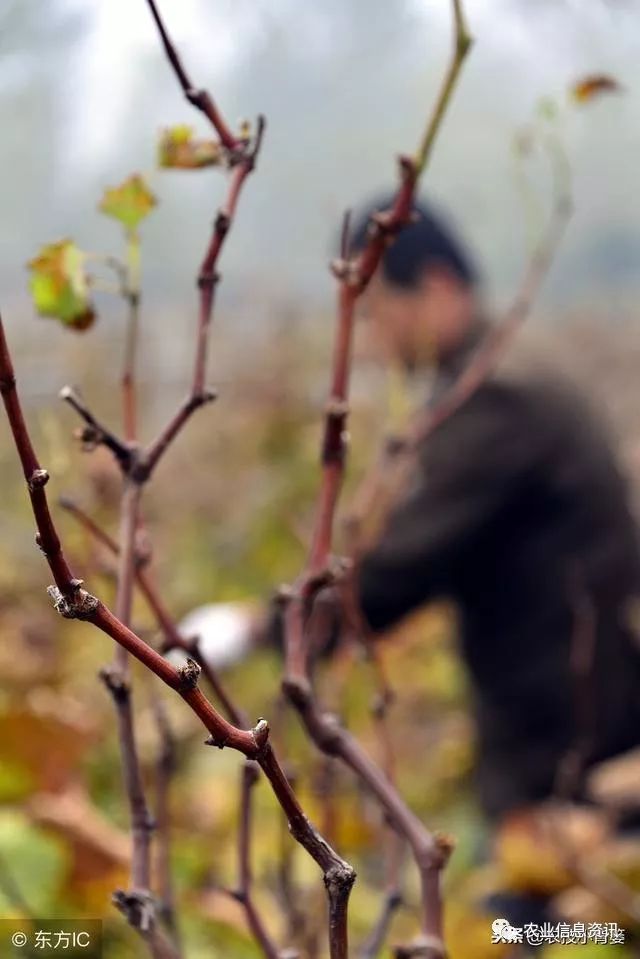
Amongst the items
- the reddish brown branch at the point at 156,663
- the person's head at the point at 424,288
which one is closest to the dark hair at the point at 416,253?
the person's head at the point at 424,288

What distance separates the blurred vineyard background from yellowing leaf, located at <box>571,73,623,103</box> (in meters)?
0.04

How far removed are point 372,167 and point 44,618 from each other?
5.01ft

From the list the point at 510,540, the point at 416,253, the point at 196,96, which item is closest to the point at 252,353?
the point at 416,253

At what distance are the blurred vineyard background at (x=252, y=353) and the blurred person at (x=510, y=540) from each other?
6.5 inches

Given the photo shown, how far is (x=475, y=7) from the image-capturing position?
2.41 feet

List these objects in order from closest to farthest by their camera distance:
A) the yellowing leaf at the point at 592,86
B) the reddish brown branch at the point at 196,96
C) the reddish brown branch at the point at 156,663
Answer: the reddish brown branch at the point at 156,663
the reddish brown branch at the point at 196,96
the yellowing leaf at the point at 592,86

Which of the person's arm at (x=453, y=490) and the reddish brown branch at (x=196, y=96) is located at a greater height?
the person's arm at (x=453, y=490)

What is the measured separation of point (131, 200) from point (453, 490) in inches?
45.7

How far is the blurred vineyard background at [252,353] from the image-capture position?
2.95 feet

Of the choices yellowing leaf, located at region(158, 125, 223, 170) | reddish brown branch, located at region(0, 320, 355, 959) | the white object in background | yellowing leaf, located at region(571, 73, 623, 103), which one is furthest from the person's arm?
reddish brown branch, located at region(0, 320, 355, 959)

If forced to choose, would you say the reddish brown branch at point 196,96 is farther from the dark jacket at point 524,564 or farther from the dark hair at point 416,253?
the dark hair at point 416,253

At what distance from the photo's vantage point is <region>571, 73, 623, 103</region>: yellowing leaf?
2.14ft

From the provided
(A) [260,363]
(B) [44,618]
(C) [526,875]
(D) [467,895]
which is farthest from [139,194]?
(A) [260,363]

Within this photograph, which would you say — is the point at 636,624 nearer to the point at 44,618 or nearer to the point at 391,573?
the point at 391,573
